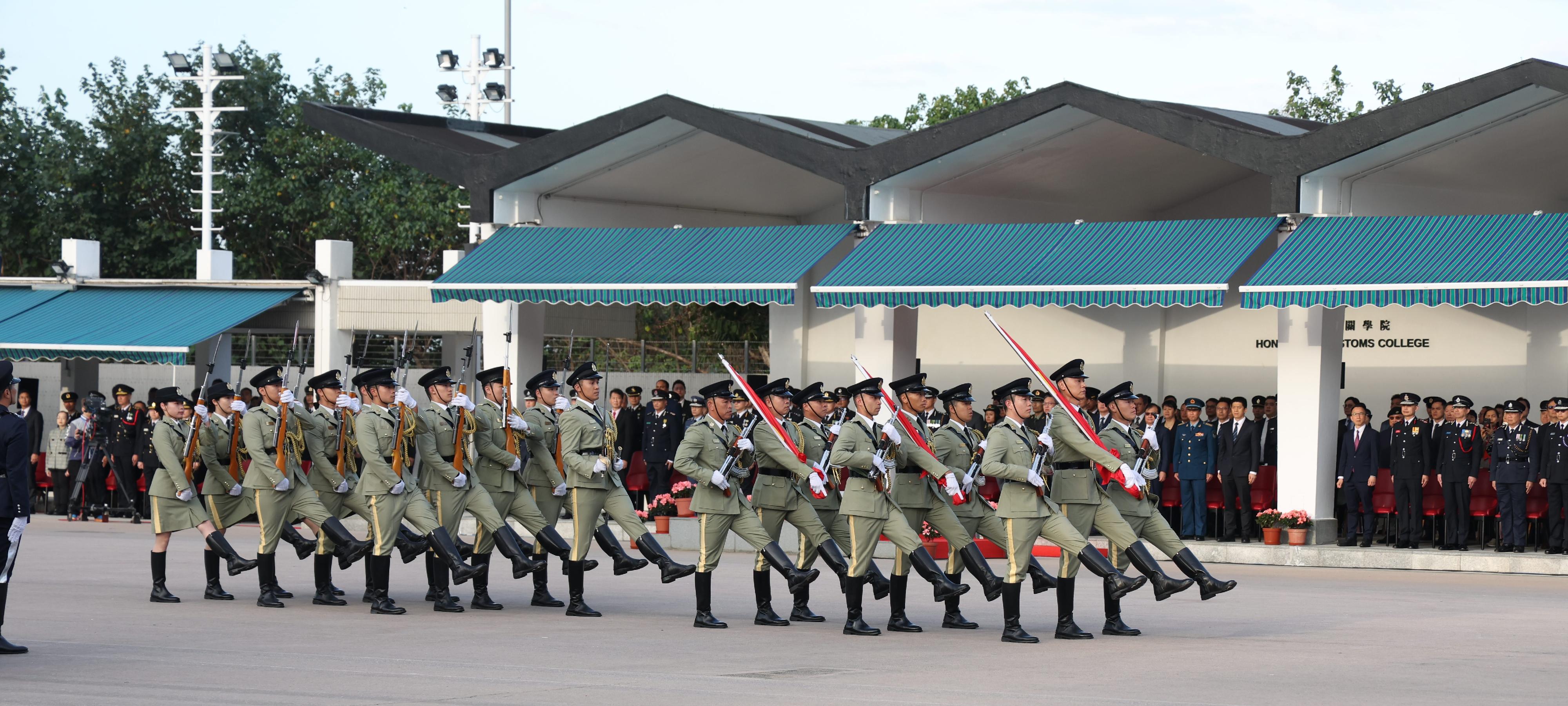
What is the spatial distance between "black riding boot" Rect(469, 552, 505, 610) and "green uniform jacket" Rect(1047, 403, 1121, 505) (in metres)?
3.70

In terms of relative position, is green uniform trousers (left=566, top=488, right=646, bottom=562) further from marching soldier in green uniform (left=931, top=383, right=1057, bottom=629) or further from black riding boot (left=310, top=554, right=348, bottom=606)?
marching soldier in green uniform (left=931, top=383, right=1057, bottom=629)

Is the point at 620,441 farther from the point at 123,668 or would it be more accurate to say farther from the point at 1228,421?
the point at 123,668

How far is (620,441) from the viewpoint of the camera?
22906 millimetres

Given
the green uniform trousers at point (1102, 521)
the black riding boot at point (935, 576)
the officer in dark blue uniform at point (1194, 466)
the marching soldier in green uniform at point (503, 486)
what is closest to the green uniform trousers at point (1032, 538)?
the green uniform trousers at point (1102, 521)

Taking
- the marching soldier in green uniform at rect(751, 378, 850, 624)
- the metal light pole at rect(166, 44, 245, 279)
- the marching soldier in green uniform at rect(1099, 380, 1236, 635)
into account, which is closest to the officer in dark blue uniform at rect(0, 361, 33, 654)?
the marching soldier in green uniform at rect(751, 378, 850, 624)

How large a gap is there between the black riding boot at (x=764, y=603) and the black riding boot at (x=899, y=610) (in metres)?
0.75

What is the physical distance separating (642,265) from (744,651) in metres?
11.6

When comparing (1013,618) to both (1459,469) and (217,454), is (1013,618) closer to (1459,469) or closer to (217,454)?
(217,454)

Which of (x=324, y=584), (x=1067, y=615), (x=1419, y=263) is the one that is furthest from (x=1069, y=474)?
(x=1419, y=263)

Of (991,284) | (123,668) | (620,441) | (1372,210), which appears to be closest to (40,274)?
(620,441)

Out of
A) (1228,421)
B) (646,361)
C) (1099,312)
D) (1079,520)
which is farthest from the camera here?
(646,361)

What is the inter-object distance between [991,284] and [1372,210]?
156 inches

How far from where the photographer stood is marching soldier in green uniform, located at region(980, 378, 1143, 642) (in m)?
11.7

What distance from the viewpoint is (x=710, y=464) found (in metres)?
12.7
